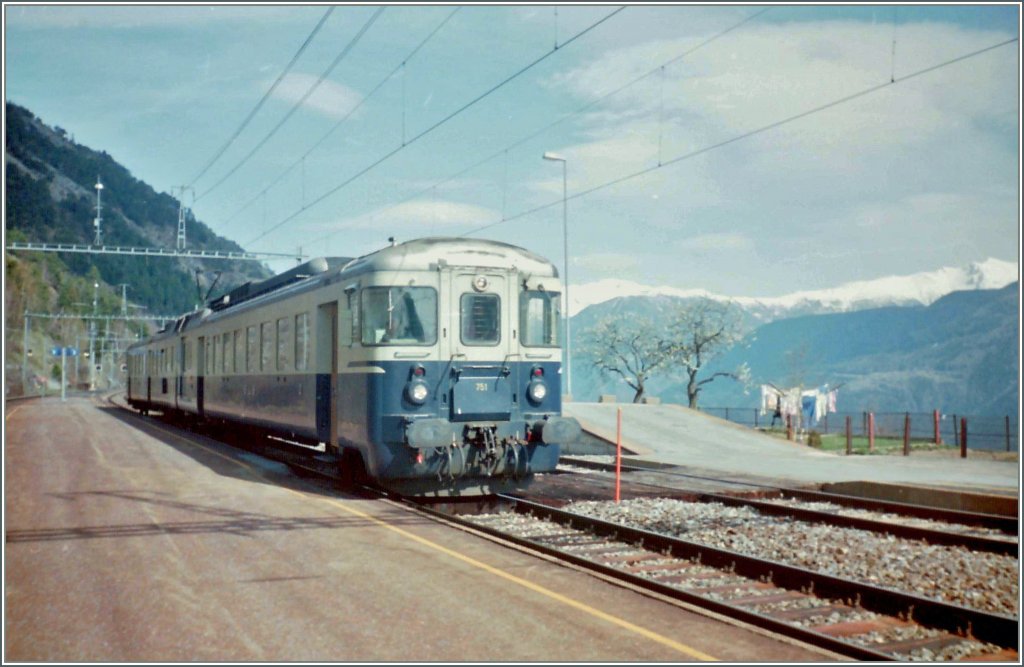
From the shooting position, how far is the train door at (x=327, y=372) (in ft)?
48.4

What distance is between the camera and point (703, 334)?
6425 centimetres

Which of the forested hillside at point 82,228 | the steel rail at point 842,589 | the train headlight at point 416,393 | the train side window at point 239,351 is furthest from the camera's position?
the forested hillside at point 82,228

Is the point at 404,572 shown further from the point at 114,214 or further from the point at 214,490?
the point at 114,214

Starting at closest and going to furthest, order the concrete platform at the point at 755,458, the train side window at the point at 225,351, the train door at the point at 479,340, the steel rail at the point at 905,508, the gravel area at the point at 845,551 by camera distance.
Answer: the gravel area at the point at 845,551, the steel rail at the point at 905,508, the train door at the point at 479,340, the concrete platform at the point at 755,458, the train side window at the point at 225,351

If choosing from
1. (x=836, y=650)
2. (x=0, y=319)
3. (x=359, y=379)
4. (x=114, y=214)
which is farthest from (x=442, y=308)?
(x=114, y=214)

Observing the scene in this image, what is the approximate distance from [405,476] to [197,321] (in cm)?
1669

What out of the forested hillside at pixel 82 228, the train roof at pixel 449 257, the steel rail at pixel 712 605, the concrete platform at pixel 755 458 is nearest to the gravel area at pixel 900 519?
the concrete platform at pixel 755 458

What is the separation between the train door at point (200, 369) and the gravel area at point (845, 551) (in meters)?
15.8

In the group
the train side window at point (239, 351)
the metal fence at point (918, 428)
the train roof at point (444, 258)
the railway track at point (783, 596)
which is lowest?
the metal fence at point (918, 428)

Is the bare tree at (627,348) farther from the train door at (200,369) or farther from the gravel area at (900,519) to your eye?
the gravel area at (900,519)

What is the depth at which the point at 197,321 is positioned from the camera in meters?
27.2

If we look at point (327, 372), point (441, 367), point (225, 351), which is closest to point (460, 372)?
point (441, 367)

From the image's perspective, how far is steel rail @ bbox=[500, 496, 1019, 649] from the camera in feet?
22.3

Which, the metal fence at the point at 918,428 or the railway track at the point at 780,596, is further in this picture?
the metal fence at the point at 918,428
